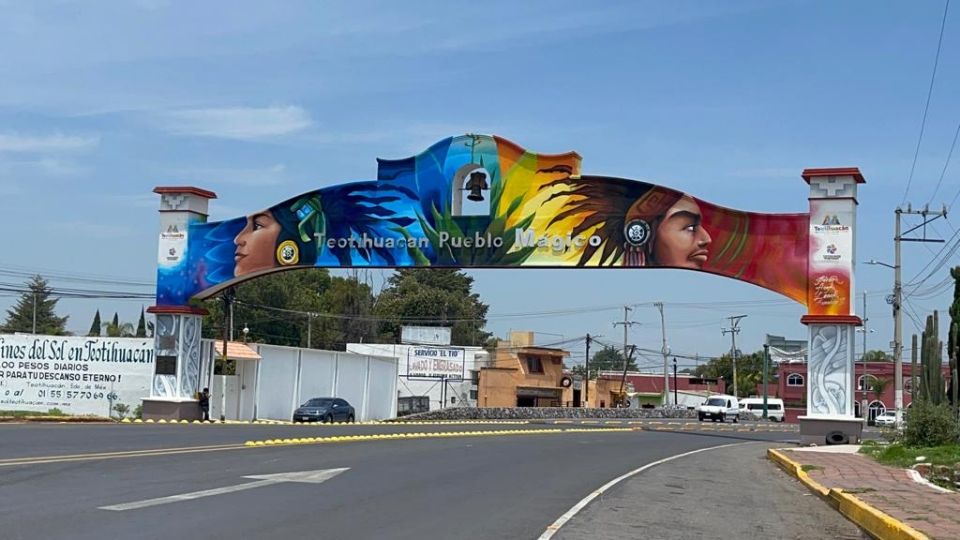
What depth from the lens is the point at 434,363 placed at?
273 feet

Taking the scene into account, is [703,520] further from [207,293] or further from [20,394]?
[20,394]

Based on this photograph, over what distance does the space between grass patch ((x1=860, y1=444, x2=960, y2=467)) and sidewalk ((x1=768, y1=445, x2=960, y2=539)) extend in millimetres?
458

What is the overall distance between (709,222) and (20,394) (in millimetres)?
29520

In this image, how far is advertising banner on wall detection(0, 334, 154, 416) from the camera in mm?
44906

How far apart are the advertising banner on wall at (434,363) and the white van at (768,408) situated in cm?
2408

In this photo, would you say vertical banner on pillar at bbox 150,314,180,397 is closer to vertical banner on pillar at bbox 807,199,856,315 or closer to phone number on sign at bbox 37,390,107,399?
phone number on sign at bbox 37,390,107,399

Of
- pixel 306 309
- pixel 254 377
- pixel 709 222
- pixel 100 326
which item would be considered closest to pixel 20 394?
pixel 254 377

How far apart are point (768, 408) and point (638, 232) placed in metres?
59.4

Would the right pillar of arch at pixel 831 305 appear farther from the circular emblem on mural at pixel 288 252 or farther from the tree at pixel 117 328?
the tree at pixel 117 328

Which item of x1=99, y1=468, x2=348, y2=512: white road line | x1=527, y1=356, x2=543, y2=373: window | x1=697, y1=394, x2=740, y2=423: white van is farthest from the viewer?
x1=527, y1=356, x2=543, y2=373: window

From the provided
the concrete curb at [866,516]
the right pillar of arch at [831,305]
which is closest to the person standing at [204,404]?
the right pillar of arch at [831,305]

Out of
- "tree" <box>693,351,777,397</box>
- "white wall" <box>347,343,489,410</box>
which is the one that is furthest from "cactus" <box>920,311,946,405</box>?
"tree" <box>693,351,777,397</box>

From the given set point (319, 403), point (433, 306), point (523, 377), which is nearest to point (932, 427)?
point (319, 403)

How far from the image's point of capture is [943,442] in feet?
86.1
